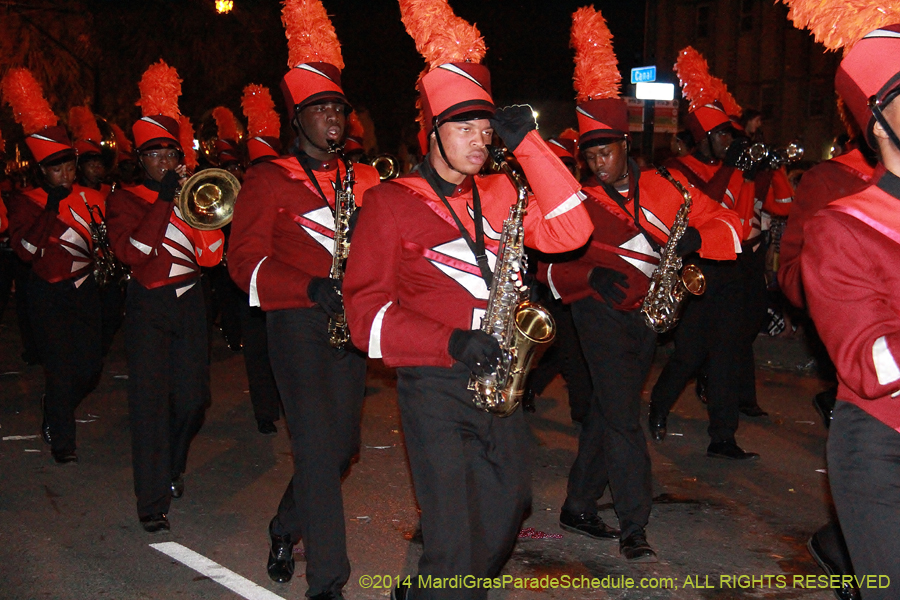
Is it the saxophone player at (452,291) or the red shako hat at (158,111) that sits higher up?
the red shako hat at (158,111)

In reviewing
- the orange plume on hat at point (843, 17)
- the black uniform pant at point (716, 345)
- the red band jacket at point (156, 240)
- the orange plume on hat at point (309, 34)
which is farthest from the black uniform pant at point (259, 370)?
the orange plume on hat at point (843, 17)

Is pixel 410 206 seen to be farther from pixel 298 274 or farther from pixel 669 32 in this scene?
pixel 669 32

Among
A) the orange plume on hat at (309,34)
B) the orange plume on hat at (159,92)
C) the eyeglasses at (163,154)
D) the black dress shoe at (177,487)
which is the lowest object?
the black dress shoe at (177,487)

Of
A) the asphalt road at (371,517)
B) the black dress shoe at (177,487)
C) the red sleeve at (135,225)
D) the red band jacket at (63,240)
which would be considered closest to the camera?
the asphalt road at (371,517)

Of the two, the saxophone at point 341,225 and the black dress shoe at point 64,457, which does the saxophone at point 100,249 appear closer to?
the black dress shoe at point 64,457

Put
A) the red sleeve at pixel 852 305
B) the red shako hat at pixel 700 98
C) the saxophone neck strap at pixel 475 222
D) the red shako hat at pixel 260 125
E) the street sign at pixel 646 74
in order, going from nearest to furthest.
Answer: the red sleeve at pixel 852 305 < the saxophone neck strap at pixel 475 222 < the red shako hat at pixel 700 98 < the red shako hat at pixel 260 125 < the street sign at pixel 646 74

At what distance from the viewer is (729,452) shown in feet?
24.9

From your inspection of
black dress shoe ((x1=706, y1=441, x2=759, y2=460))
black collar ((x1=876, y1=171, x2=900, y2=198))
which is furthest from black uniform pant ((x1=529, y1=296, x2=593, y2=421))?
black collar ((x1=876, y1=171, x2=900, y2=198))

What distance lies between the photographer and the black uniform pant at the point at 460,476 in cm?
366

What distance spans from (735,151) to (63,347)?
540cm

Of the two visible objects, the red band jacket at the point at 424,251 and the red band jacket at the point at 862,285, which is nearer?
the red band jacket at the point at 862,285

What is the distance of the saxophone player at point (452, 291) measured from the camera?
3.69m

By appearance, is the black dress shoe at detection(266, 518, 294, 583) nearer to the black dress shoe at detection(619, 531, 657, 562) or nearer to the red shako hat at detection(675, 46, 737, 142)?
the black dress shoe at detection(619, 531, 657, 562)

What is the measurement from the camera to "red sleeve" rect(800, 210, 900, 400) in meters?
2.86
